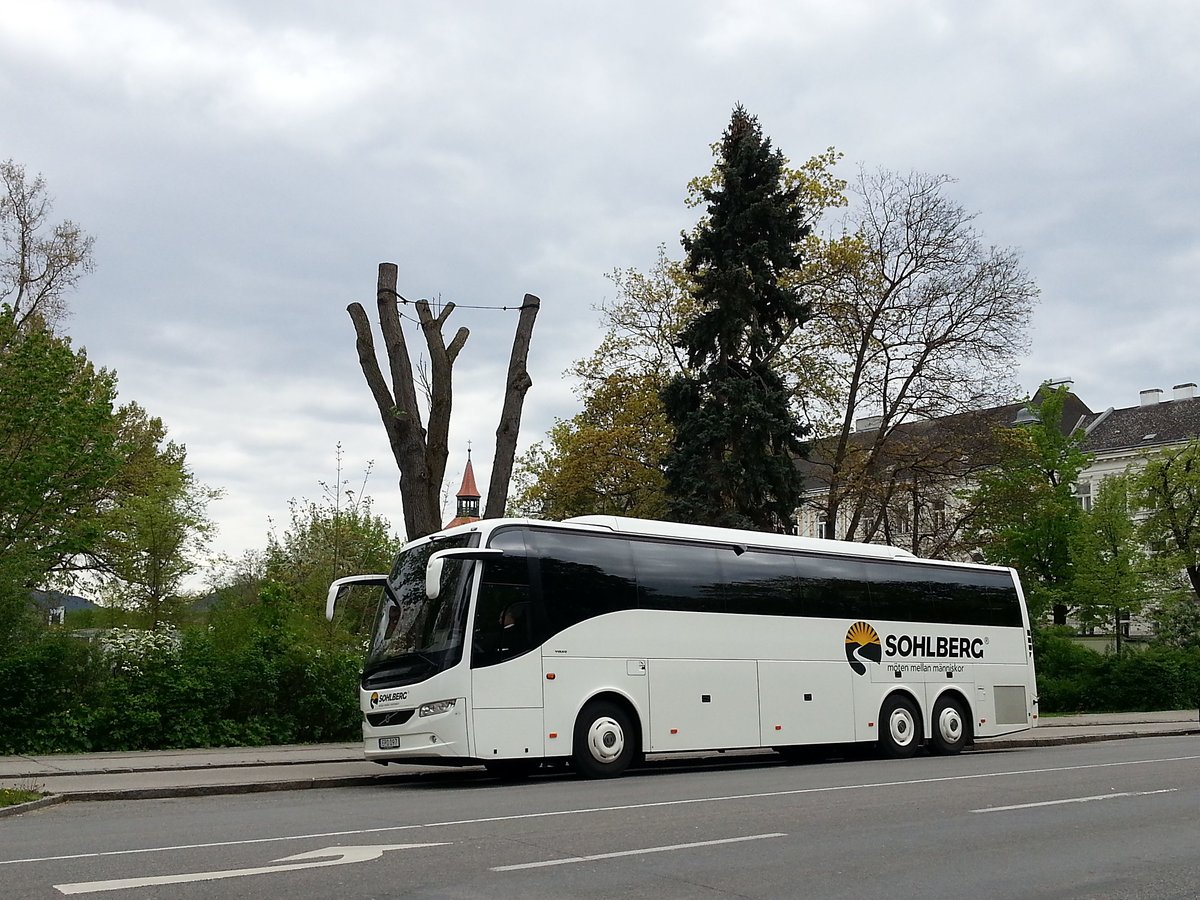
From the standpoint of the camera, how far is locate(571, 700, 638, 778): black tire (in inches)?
670

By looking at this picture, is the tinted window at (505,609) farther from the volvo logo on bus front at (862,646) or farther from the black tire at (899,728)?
the black tire at (899,728)

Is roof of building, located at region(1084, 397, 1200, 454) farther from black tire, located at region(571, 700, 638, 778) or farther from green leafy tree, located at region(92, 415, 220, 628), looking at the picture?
black tire, located at region(571, 700, 638, 778)

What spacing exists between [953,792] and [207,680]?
12039 millimetres

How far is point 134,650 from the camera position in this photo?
20250mm

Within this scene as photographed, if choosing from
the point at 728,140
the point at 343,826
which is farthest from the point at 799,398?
the point at 343,826

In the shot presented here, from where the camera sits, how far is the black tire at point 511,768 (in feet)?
57.2

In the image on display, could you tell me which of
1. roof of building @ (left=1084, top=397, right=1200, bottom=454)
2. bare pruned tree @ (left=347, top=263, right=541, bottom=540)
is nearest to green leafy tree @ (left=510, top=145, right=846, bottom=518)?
bare pruned tree @ (left=347, top=263, right=541, bottom=540)

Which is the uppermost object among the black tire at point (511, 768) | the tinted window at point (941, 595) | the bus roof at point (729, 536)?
the bus roof at point (729, 536)

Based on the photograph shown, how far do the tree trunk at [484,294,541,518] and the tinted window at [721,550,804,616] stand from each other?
5.02m

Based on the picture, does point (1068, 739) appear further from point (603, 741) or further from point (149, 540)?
point (149, 540)

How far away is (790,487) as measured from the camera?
36.1 m

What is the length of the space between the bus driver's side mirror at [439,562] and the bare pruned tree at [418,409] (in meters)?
6.21

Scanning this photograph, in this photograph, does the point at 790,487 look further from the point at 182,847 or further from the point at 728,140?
the point at 182,847

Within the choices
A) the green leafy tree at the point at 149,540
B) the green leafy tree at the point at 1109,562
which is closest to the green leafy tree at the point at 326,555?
the green leafy tree at the point at 149,540
